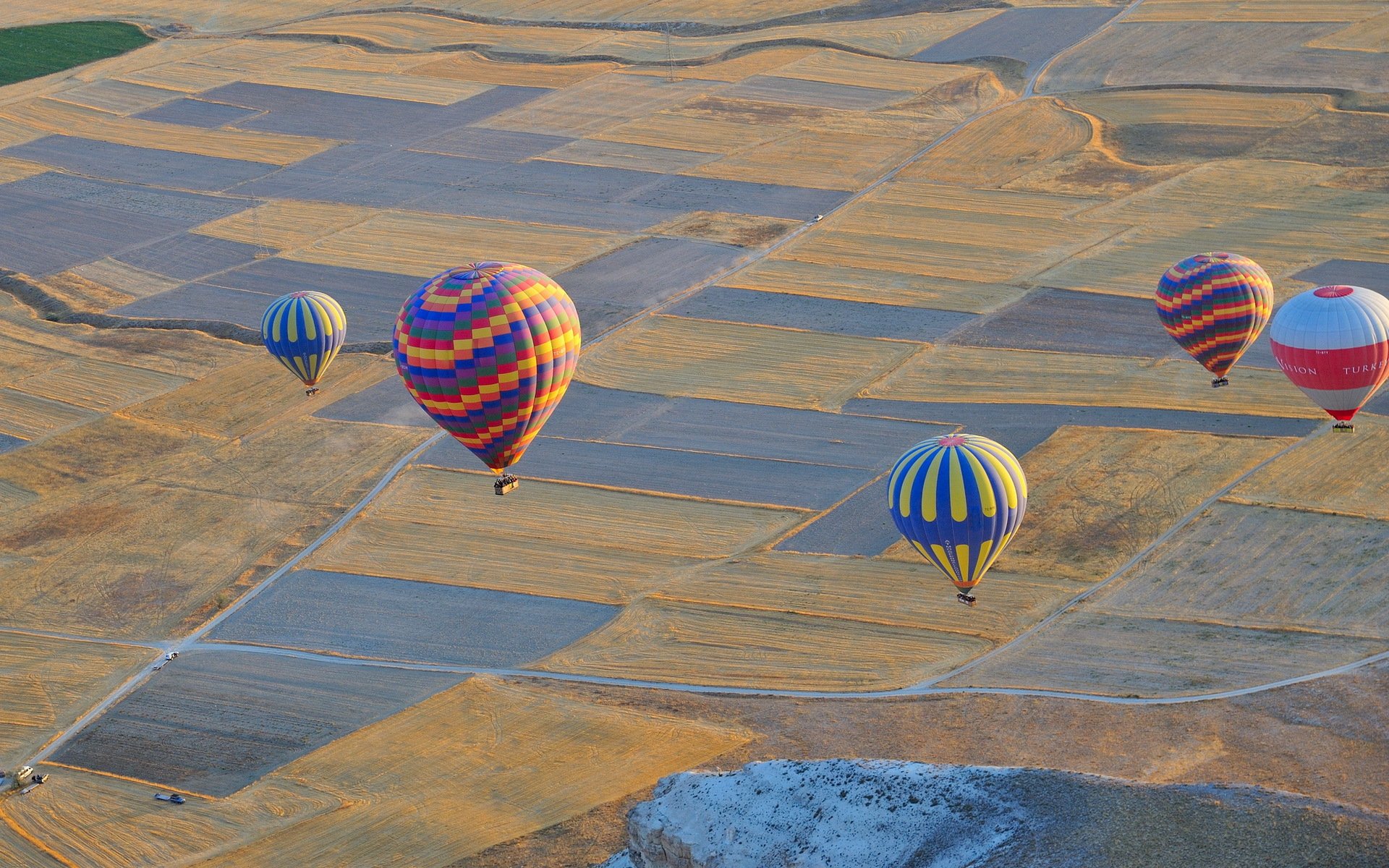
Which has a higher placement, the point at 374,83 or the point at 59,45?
the point at 59,45

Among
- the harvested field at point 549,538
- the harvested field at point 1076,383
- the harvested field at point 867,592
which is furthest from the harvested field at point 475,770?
the harvested field at point 1076,383

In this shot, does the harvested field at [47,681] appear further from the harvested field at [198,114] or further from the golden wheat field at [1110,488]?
the harvested field at [198,114]

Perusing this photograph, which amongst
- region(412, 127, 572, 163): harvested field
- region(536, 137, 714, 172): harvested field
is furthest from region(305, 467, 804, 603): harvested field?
region(412, 127, 572, 163): harvested field

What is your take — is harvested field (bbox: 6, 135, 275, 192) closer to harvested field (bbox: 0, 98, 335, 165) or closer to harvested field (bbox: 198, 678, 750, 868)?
harvested field (bbox: 0, 98, 335, 165)

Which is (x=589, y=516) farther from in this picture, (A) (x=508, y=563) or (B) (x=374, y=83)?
(B) (x=374, y=83)

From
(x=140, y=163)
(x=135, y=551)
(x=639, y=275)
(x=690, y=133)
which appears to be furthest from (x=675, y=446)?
(x=140, y=163)

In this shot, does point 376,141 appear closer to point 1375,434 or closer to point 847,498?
point 847,498
